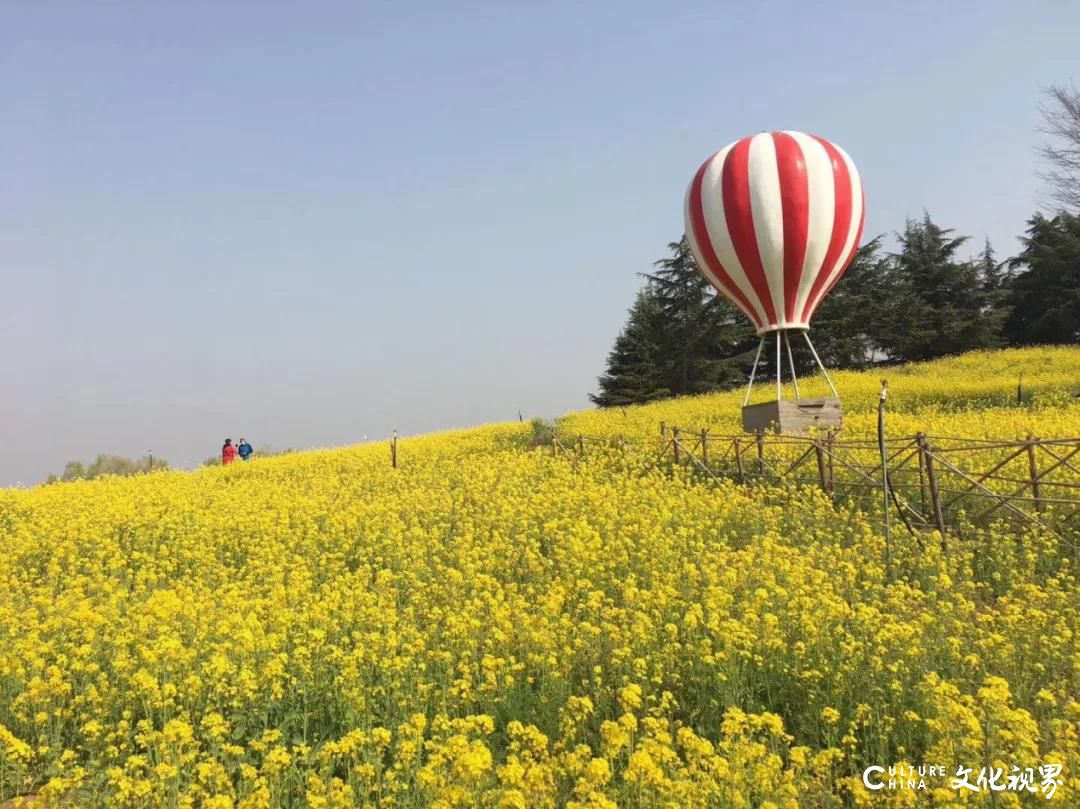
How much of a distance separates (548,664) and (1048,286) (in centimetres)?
4075

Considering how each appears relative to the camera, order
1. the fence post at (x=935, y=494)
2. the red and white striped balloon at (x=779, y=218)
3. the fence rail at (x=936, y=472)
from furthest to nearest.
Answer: the red and white striped balloon at (x=779, y=218) → the fence rail at (x=936, y=472) → the fence post at (x=935, y=494)

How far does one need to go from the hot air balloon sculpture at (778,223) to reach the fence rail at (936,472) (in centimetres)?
234

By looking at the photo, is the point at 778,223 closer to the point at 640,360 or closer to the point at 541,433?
the point at 541,433

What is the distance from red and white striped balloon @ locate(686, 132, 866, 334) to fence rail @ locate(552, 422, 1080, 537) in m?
3.23

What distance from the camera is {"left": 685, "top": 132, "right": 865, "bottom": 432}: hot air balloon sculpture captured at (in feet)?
44.3

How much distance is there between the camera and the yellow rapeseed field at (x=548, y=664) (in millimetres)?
3447

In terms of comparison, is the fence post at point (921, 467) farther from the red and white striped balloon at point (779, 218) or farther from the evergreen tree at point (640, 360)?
the evergreen tree at point (640, 360)

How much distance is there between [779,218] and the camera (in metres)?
13.5
